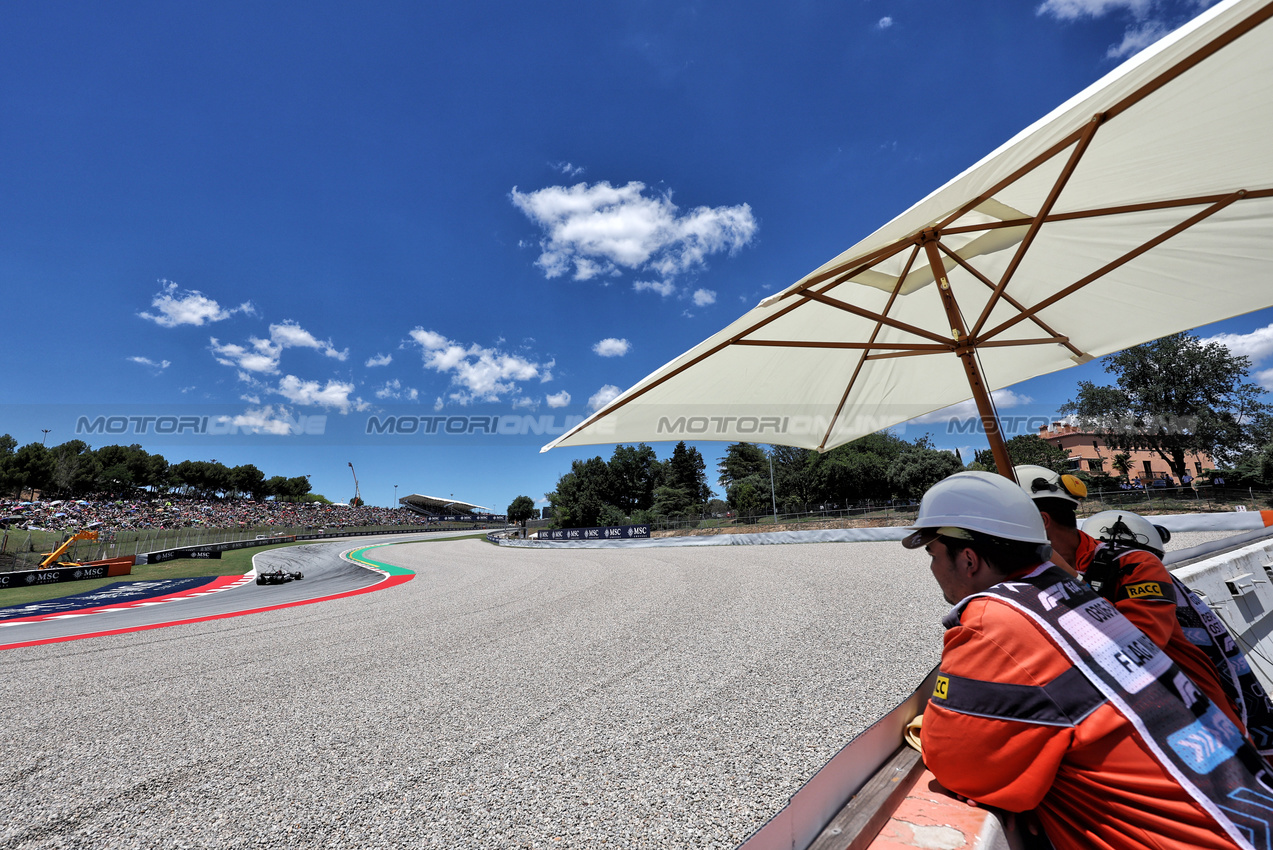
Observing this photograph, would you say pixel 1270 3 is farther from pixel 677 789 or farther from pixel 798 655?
pixel 798 655

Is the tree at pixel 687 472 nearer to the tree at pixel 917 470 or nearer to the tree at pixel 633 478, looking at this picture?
the tree at pixel 633 478

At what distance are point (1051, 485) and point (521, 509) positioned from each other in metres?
103

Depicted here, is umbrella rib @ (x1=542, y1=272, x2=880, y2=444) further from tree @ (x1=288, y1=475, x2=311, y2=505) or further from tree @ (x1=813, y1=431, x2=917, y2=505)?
tree @ (x1=288, y1=475, x2=311, y2=505)

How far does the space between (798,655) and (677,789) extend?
2568mm

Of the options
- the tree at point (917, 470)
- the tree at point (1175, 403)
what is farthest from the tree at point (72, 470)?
the tree at point (1175, 403)

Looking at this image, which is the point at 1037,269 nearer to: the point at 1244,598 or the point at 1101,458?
the point at 1244,598

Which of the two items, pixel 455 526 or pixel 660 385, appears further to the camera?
pixel 455 526

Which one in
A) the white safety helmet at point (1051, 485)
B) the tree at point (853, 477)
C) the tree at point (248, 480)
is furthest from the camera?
the tree at point (248, 480)

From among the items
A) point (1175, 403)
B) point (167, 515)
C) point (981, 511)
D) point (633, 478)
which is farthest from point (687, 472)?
point (981, 511)

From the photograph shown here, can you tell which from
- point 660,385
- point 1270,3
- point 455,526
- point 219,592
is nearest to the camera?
point 1270,3

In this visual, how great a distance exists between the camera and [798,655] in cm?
481

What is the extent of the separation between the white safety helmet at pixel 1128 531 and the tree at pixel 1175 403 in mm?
42062

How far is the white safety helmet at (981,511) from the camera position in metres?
1.38

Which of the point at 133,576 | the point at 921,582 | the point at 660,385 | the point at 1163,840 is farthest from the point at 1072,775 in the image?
the point at 133,576
